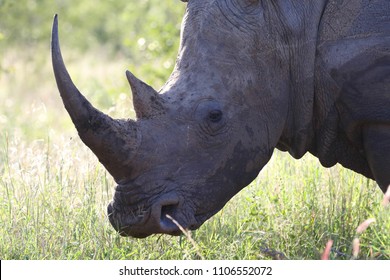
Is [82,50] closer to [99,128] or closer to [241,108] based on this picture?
[241,108]

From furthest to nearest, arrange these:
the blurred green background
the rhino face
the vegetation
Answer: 1. the blurred green background
2. the vegetation
3. the rhino face

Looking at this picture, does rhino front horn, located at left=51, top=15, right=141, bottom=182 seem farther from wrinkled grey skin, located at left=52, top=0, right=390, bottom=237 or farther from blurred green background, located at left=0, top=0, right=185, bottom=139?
blurred green background, located at left=0, top=0, right=185, bottom=139

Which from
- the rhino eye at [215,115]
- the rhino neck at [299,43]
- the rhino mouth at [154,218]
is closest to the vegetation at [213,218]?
the rhino mouth at [154,218]

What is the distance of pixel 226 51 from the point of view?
6.06 m

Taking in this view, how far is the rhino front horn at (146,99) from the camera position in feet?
19.4

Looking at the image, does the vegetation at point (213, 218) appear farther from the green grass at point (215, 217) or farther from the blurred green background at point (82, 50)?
the blurred green background at point (82, 50)

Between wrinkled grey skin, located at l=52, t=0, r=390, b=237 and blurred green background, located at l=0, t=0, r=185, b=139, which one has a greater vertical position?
blurred green background, located at l=0, t=0, r=185, b=139

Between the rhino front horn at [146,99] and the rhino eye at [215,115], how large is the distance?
0.91 feet

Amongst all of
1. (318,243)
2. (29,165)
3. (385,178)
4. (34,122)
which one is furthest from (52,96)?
(385,178)

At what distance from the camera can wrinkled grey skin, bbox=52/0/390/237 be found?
19.1ft

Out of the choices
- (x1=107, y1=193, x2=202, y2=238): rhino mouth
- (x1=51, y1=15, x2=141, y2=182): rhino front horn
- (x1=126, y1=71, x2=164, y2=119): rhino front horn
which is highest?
(x1=126, y1=71, x2=164, y2=119): rhino front horn

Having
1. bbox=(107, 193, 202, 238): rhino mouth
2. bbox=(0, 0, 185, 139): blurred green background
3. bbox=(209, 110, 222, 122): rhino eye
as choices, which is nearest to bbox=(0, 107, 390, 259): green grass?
bbox=(107, 193, 202, 238): rhino mouth
